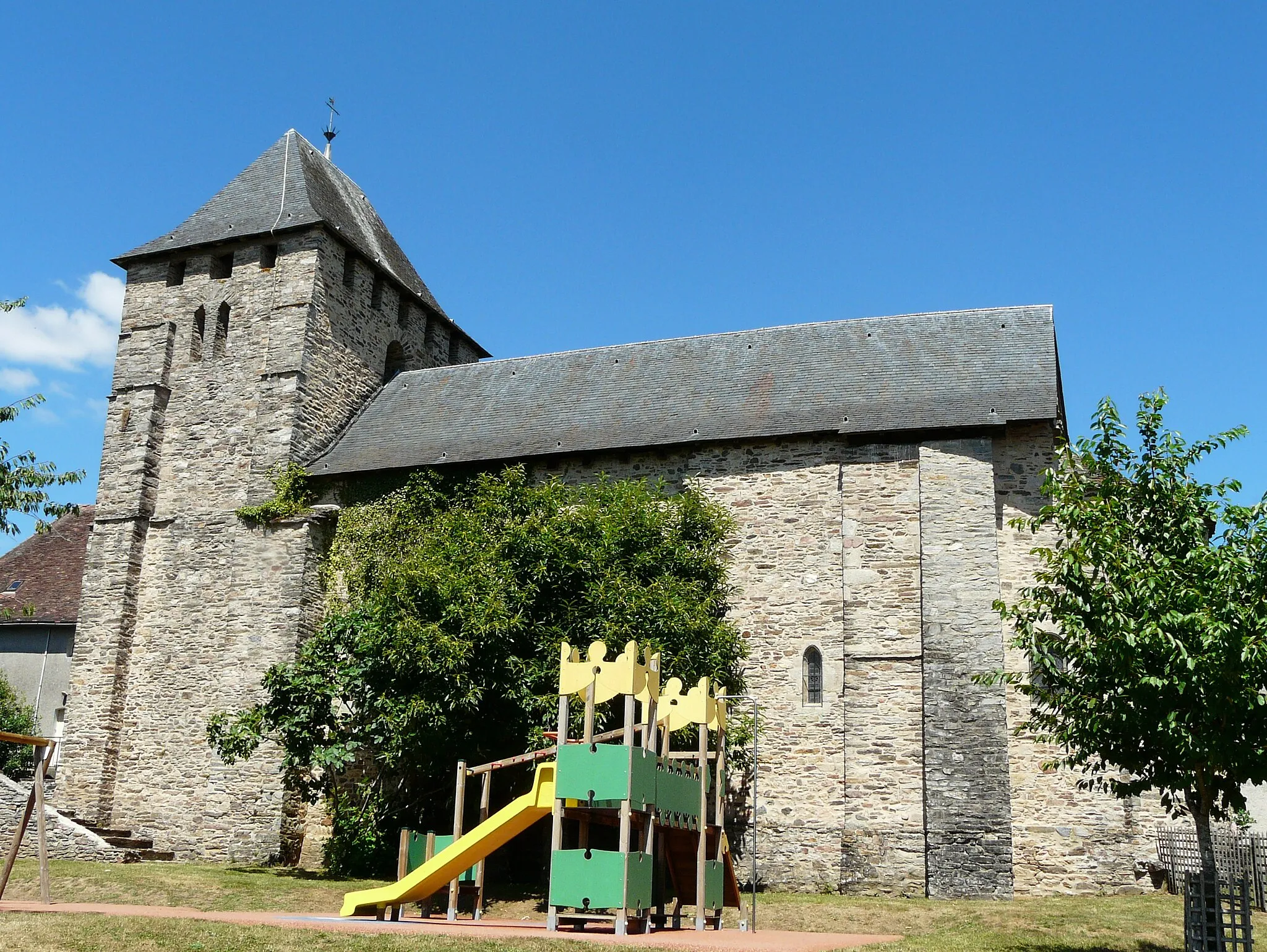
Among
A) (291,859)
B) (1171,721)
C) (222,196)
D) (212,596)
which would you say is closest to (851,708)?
(1171,721)

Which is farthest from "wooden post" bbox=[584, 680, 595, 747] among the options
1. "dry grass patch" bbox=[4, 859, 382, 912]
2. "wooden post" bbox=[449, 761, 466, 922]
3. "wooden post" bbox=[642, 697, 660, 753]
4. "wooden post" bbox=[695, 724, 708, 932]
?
"dry grass patch" bbox=[4, 859, 382, 912]

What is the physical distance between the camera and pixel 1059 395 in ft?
61.6

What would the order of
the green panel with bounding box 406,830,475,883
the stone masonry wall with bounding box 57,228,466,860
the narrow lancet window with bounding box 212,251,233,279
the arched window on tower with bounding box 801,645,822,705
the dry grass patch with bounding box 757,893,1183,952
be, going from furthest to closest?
the narrow lancet window with bounding box 212,251,233,279
the stone masonry wall with bounding box 57,228,466,860
the arched window on tower with bounding box 801,645,822,705
the green panel with bounding box 406,830,475,883
the dry grass patch with bounding box 757,893,1183,952

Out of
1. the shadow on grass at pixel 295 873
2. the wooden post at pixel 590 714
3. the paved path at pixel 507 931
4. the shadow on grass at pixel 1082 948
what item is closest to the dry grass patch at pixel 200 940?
the paved path at pixel 507 931

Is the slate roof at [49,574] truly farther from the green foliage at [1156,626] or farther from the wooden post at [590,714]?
the green foliage at [1156,626]

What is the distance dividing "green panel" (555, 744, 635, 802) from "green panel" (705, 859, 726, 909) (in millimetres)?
2106

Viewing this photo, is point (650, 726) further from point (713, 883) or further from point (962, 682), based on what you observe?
point (962, 682)

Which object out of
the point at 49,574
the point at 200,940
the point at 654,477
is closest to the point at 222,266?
the point at 49,574

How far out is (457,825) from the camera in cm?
1288

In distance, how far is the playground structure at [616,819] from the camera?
→ 420 inches

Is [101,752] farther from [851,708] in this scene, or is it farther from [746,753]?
[851,708]

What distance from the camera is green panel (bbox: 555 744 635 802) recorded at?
35.2ft

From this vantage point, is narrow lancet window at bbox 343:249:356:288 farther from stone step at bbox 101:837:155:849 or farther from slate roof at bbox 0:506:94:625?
stone step at bbox 101:837:155:849

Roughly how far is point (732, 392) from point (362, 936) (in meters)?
11.8
